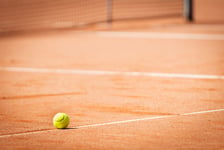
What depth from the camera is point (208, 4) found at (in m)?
15.5

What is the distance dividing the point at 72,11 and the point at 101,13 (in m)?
1.22

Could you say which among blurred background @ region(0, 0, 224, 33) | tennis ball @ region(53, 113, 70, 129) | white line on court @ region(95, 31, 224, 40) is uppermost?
tennis ball @ region(53, 113, 70, 129)

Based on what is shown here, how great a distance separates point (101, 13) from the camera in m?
13.3

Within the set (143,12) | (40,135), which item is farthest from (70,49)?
(143,12)

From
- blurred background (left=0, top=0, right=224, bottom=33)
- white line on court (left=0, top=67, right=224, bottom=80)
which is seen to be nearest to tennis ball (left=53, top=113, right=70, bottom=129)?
white line on court (left=0, top=67, right=224, bottom=80)

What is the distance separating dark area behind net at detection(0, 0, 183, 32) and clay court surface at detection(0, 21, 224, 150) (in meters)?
3.26

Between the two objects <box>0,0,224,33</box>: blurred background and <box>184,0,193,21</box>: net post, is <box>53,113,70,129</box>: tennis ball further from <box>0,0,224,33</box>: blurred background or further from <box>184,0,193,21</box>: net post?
<box>184,0,193,21</box>: net post

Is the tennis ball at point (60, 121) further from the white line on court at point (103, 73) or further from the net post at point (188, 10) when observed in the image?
the net post at point (188, 10)

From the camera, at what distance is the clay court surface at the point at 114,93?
313 centimetres

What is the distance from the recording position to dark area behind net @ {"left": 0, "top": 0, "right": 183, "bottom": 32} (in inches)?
473

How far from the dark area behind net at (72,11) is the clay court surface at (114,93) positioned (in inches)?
128

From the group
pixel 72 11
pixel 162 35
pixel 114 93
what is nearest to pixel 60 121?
pixel 114 93

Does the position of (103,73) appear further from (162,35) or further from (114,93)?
(162,35)

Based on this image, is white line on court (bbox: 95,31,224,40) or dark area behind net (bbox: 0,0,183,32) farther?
dark area behind net (bbox: 0,0,183,32)
